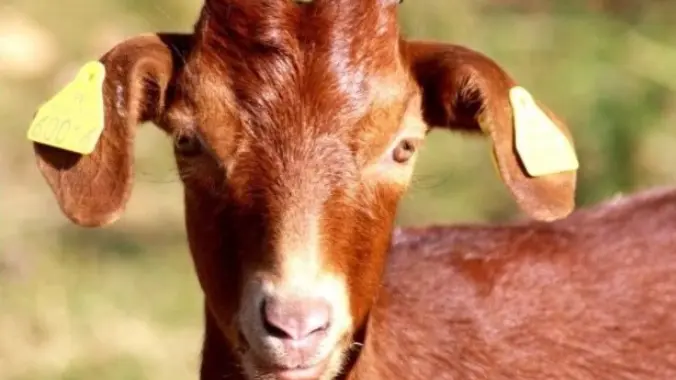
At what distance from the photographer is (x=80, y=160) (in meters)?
3.66

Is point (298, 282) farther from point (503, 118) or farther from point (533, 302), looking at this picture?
point (533, 302)

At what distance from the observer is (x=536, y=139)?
12.3 feet

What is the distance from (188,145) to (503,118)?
802 millimetres

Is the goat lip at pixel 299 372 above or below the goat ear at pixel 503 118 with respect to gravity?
below

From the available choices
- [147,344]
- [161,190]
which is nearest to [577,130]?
[161,190]

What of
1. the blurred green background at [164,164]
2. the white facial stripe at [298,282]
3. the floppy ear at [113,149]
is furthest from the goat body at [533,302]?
the blurred green background at [164,164]

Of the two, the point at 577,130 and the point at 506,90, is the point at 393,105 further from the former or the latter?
the point at 577,130

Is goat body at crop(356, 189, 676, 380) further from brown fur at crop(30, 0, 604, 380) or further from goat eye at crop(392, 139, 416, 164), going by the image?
goat eye at crop(392, 139, 416, 164)

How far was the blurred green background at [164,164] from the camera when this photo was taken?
696 centimetres

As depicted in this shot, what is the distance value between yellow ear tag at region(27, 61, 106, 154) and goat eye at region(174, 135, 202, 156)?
0.20m

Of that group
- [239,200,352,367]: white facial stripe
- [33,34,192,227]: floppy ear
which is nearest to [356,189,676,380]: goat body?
[239,200,352,367]: white facial stripe

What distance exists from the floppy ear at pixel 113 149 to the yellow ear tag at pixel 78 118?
0.09 feet

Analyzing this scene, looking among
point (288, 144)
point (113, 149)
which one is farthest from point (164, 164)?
point (288, 144)

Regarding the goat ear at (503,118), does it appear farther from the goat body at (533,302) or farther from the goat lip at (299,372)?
the goat lip at (299,372)
